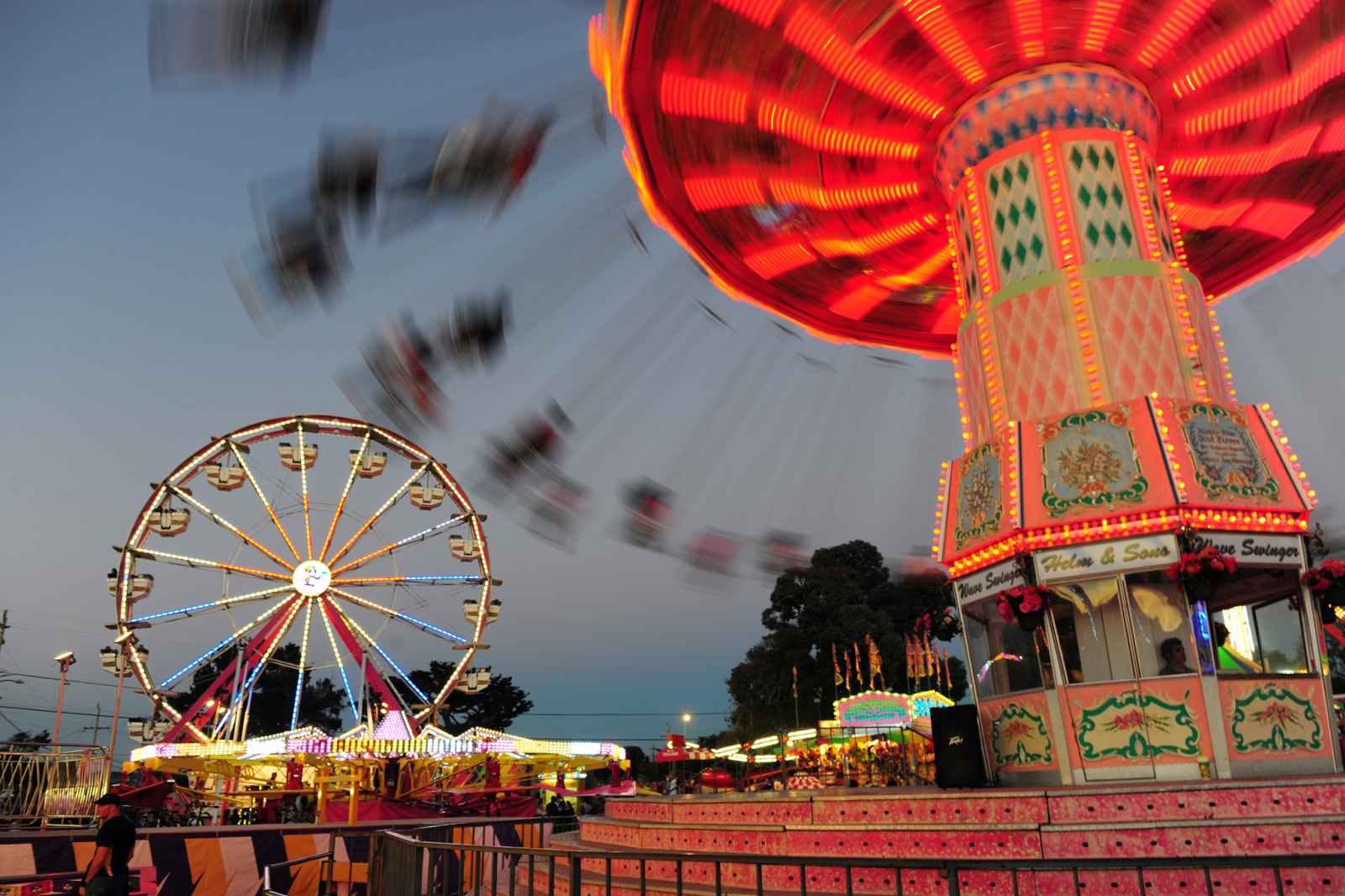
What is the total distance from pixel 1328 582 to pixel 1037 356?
356 cm

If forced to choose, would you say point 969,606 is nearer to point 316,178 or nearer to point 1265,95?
point 1265,95

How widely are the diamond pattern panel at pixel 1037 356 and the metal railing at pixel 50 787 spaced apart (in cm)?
1986

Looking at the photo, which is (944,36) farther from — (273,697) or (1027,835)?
(273,697)

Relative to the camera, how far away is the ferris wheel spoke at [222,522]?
28.1m

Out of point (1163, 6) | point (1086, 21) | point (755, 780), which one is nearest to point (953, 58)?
point (1086, 21)

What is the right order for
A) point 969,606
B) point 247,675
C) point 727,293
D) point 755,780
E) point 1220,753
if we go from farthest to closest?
point 247,675, point 755,780, point 727,293, point 969,606, point 1220,753

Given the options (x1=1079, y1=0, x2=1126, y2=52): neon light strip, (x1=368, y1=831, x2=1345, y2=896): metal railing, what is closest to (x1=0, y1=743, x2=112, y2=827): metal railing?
(x1=368, y1=831, x2=1345, y2=896): metal railing

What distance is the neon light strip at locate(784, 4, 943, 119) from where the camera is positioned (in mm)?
11500

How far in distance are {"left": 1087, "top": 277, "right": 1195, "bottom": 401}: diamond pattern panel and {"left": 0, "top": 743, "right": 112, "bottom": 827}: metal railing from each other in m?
20.9

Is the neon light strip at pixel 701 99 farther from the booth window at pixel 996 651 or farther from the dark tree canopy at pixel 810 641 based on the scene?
the dark tree canopy at pixel 810 641

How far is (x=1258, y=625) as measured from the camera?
9.17 m

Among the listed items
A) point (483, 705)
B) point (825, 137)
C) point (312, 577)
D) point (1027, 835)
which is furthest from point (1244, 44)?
point (483, 705)

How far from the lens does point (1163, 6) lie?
36.2 feet

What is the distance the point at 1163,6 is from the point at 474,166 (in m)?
10.4
